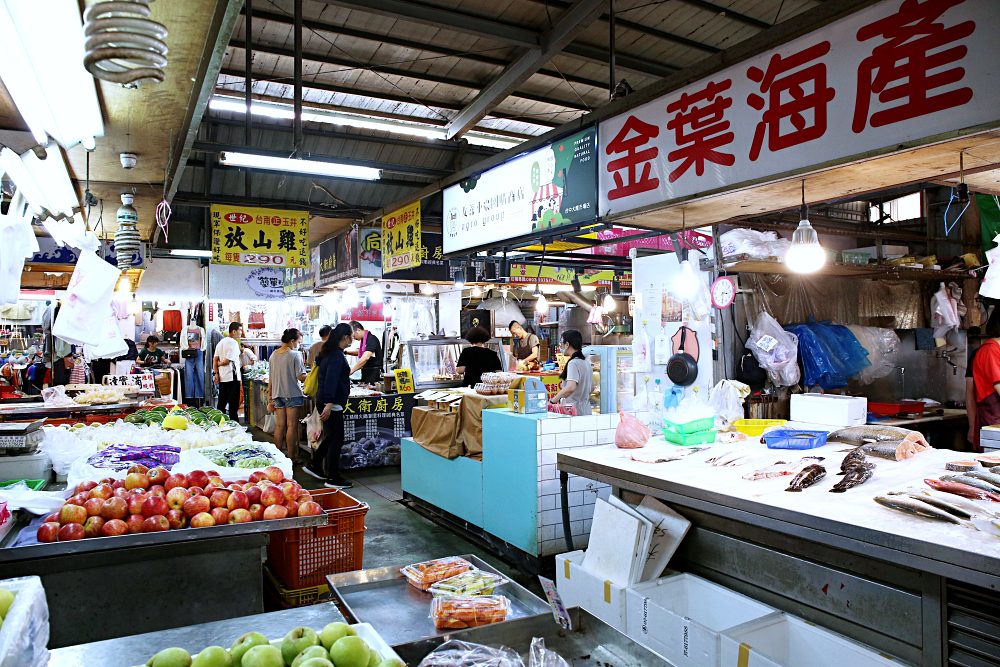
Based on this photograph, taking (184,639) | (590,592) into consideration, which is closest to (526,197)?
(590,592)

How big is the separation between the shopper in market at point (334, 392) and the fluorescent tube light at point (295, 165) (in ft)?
7.39

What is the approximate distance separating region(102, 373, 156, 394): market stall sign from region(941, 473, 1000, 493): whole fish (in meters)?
9.92

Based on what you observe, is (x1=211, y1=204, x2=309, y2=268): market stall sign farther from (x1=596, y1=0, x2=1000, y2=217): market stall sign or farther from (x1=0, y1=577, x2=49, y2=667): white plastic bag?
(x1=0, y1=577, x2=49, y2=667): white plastic bag

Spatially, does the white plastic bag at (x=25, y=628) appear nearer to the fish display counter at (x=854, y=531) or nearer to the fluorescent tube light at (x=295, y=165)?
the fish display counter at (x=854, y=531)

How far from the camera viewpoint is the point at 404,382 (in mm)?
9734

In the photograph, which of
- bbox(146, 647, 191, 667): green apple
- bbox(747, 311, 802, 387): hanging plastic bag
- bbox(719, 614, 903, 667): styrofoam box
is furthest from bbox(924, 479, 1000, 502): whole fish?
bbox(747, 311, 802, 387): hanging plastic bag

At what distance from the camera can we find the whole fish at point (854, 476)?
303 centimetres

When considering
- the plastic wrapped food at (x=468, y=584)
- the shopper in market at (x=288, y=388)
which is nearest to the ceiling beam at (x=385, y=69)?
the shopper in market at (x=288, y=388)

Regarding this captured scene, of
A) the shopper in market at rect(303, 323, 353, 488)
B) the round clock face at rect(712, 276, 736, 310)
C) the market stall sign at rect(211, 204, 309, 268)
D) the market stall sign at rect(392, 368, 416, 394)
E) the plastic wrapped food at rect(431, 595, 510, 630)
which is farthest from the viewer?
the market stall sign at rect(392, 368, 416, 394)

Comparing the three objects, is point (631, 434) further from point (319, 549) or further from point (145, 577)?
point (145, 577)

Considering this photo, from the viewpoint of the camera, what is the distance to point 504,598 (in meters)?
2.28

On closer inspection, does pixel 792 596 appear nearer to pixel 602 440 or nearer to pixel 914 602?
pixel 914 602

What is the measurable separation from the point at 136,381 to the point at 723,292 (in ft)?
33.5

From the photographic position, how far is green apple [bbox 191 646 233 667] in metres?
1.53
